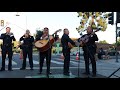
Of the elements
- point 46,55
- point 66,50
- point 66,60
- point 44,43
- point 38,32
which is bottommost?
point 66,60

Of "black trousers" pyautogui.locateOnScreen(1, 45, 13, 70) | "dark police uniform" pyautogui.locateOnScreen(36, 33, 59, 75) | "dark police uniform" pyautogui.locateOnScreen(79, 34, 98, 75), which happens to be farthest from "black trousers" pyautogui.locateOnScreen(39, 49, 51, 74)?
"dark police uniform" pyautogui.locateOnScreen(79, 34, 98, 75)

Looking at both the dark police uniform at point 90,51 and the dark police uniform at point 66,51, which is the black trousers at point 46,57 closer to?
the dark police uniform at point 66,51

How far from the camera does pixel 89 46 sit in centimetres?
873

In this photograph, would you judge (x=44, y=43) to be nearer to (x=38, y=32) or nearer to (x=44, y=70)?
(x=38, y=32)

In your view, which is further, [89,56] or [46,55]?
[46,55]

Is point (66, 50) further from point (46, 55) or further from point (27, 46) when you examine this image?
point (27, 46)

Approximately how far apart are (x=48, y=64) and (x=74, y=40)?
3.05 feet

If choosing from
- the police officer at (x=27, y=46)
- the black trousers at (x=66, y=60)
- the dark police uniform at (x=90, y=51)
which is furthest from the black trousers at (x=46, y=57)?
the dark police uniform at (x=90, y=51)

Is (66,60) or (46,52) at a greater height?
(46,52)

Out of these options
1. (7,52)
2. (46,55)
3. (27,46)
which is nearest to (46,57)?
(46,55)

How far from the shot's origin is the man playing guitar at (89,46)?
337 inches
